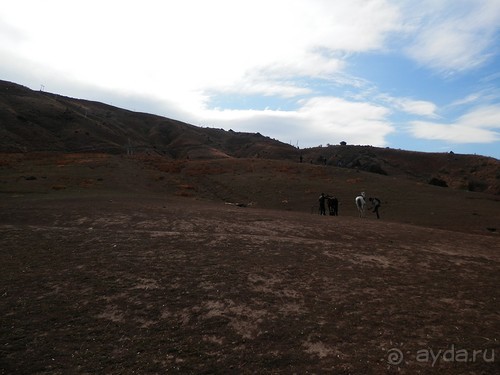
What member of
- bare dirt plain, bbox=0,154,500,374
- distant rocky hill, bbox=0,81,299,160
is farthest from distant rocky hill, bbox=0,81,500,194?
bare dirt plain, bbox=0,154,500,374

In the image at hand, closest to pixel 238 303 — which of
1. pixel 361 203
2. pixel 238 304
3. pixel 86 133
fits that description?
pixel 238 304

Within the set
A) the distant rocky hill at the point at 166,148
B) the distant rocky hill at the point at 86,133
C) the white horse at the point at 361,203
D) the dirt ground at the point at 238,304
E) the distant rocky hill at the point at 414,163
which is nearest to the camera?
the dirt ground at the point at 238,304

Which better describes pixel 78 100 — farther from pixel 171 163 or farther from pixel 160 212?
pixel 160 212

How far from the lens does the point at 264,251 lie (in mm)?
14766

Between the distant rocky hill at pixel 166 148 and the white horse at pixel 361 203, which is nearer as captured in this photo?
the white horse at pixel 361 203

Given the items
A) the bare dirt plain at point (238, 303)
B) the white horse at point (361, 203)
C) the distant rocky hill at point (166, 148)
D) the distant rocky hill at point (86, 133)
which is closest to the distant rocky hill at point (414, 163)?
the distant rocky hill at point (166, 148)

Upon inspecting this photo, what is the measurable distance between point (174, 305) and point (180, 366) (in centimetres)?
257

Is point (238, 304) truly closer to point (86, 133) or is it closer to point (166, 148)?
point (86, 133)

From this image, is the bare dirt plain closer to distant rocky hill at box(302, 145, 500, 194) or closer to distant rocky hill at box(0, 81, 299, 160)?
distant rocky hill at box(302, 145, 500, 194)

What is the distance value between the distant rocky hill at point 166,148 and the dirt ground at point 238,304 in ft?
162

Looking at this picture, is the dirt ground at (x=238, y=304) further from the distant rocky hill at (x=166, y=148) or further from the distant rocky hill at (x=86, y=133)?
the distant rocky hill at (x=86, y=133)

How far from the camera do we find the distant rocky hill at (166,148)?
247 feet

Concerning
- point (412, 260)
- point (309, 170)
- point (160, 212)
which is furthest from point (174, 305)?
point (309, 170)

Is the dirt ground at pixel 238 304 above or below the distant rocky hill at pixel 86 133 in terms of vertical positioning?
below
